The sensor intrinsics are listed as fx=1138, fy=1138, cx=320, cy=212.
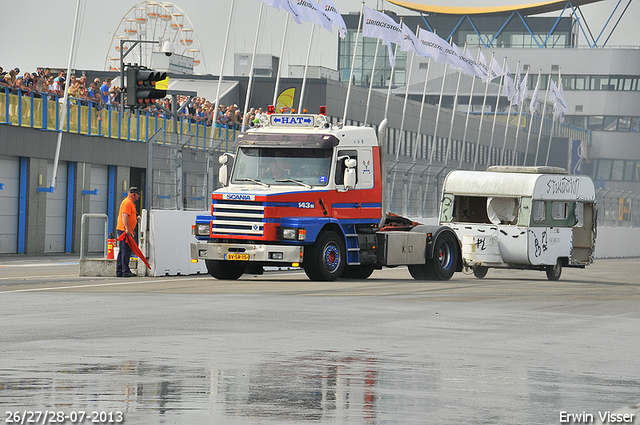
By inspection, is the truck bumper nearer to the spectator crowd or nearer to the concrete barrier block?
the concrete barrier block

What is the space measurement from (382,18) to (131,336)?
36.2 metres

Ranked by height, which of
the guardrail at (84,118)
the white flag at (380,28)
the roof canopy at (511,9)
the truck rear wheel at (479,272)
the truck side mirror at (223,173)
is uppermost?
the roof canopy at (511,9)

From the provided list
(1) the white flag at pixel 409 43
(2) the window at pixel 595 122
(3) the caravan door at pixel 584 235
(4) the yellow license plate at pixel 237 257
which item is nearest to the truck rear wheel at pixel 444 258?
(4) the yellow license plate at pixel 237 257

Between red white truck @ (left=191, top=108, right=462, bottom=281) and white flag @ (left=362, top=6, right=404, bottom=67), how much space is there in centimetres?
2259

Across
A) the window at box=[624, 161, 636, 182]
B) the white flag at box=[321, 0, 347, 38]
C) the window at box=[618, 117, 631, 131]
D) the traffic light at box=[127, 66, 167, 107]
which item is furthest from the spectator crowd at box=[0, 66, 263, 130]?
the window at box=[618, 117, 631, 131]

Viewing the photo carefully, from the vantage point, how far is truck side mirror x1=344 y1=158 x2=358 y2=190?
73.9ft

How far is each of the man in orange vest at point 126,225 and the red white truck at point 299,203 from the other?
1.54 metres

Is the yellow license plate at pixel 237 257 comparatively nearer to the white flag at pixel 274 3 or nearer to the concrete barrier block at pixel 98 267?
the concrete barrier block at pixel 98 267

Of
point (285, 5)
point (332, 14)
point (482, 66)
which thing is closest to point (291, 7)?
point (285, 5)

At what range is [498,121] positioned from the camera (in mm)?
97688

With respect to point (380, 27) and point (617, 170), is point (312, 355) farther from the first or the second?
point (617, 170)

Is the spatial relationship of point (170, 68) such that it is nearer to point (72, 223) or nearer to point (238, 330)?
point (72, 223)

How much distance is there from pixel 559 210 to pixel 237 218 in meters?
10.3

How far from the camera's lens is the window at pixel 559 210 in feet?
94.1
